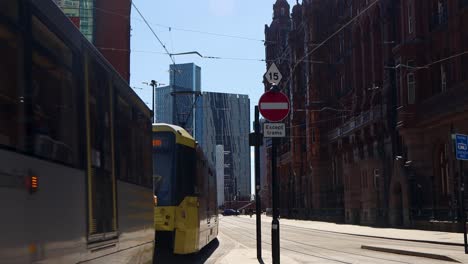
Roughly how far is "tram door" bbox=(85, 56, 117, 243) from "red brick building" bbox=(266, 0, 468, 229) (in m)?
30.1

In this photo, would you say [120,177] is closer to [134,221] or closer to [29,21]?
[134,221]

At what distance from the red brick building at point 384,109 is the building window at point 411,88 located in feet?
0.23

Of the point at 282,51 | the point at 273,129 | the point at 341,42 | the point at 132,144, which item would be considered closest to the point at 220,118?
the point at 341,42

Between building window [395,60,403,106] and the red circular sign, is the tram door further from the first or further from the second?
building window [395,60,403,106]

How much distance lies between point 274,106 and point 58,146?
887 cm

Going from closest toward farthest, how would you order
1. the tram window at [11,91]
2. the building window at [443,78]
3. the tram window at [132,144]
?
the tram window at [11,91], the tram window at [132,144], the building window at [443,78]

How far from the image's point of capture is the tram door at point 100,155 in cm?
630

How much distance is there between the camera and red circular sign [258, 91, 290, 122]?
44.9 ft

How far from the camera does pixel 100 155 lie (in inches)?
267

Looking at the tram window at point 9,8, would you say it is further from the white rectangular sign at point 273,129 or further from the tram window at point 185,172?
the tram window at point 185,172

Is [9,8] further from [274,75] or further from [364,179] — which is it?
[364,179]

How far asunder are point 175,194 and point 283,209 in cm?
8891

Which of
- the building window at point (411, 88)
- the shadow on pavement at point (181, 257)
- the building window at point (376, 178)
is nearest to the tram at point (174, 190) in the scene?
the shadow on pavement at point (181, 257)

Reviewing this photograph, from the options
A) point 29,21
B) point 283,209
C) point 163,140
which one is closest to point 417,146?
point 163,140
